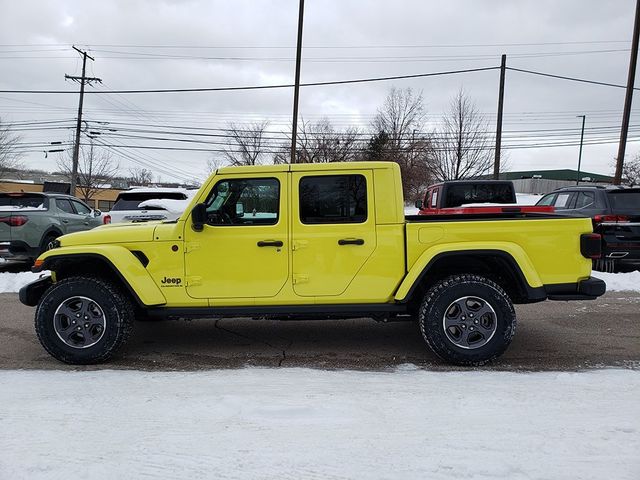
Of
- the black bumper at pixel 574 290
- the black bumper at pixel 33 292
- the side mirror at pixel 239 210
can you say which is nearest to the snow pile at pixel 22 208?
the black bumper at pixel 33 292

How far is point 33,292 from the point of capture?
4.91 meters

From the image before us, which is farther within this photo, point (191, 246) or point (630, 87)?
point (630, 87)

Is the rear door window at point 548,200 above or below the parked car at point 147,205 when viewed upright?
above

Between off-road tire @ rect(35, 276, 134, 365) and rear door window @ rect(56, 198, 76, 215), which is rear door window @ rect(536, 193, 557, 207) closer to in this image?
off-road tire @ rect(35, 276, 134, 365)

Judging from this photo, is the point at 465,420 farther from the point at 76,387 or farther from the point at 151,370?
Result: the point at 76,387

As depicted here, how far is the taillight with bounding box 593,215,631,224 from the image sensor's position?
9.23 meters

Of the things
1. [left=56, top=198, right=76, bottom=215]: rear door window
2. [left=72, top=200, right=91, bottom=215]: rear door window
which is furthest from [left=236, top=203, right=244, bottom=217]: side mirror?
[left=72, top=200, right=91, bottom=215]: rear door window

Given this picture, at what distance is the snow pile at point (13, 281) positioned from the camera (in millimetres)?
8725

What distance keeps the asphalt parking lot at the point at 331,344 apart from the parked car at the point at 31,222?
396 centimetres

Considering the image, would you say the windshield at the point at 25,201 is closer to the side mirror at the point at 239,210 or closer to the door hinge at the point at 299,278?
the side mirror at the point at 239,210

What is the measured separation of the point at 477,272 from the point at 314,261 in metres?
1.64

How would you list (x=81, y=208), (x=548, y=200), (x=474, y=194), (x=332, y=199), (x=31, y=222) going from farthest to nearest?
(x=81, y=208)
(x=548, y=200)
(x=474, y=194)
(x=31, y=222)
(x=332, y=199)

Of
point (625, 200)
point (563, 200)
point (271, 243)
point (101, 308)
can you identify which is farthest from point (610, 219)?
point (101, 308)

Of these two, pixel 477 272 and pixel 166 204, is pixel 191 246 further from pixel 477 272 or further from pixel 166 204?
pixel 166 204
